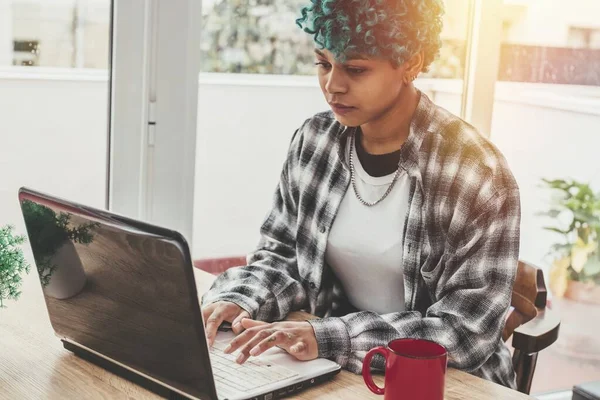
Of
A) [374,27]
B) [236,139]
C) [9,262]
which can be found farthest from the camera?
[236,139]

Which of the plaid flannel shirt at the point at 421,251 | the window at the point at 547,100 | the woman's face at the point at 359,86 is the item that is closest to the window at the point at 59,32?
the plaid flannel shirt at the point at 421,251

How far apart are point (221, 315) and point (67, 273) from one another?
1.03ft

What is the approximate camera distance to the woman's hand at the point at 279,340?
4.29 ft

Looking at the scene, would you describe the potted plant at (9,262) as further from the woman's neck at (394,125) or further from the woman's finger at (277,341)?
the woman's neck at (394,125)

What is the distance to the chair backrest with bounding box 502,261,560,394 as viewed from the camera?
1.65 metres

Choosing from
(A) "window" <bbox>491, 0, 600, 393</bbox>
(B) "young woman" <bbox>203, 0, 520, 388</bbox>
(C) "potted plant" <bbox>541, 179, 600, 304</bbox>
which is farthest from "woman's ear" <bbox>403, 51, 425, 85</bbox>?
(C) "potted plant" <bbox>541, 179, 600, 304</bbox>

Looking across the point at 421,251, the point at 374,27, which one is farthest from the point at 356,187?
the point at 374,27

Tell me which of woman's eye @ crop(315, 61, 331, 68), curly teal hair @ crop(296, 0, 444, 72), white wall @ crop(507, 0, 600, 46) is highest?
white wall @ crop(507, 0, 600, 46)

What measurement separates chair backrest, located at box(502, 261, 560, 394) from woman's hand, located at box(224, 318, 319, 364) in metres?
0.52

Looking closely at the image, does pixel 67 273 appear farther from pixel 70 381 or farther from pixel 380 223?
pixel 380 223

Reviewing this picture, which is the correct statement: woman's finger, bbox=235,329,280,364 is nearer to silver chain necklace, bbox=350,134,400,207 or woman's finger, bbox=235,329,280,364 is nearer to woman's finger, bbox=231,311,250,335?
woman's finger, bbox=231,311,250,335

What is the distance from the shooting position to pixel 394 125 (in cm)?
170

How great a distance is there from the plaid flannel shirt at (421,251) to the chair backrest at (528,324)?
0.05 meters

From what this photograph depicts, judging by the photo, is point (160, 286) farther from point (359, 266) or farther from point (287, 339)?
point (359, 266)
